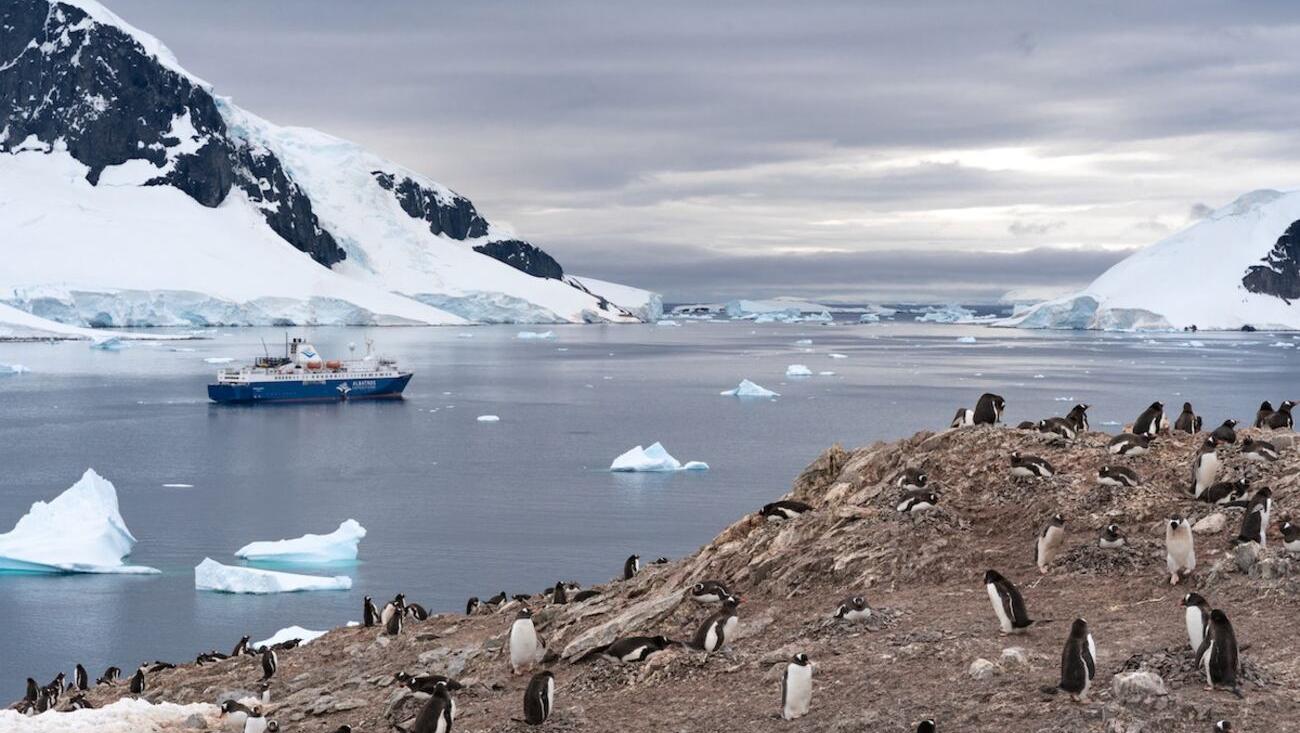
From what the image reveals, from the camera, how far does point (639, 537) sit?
1716 inches

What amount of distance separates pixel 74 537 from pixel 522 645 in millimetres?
30473

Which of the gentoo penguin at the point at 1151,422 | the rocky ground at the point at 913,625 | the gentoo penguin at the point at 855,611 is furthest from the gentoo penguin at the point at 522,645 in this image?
the gentoo penguin at the point at 1151,422

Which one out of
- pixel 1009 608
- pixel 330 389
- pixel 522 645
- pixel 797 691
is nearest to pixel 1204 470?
pixel 1009 608

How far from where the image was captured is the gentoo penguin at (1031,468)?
15.4 metres

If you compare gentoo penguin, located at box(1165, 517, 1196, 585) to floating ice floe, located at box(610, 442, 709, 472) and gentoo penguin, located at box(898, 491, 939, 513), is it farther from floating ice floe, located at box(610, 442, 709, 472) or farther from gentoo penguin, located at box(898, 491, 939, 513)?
floating ice floe, located at box(610, 442, 709, 472)

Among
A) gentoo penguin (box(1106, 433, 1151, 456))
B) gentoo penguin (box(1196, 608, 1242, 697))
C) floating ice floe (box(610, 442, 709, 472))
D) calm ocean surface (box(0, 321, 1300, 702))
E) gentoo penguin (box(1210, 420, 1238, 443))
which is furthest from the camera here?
floating ice floe (box(610, 442, 709, 472))

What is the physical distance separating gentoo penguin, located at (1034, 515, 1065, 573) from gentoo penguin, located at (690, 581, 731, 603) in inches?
127

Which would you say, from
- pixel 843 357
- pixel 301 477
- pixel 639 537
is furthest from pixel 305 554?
pixel 843 357

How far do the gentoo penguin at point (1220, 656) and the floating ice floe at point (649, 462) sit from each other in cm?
4770

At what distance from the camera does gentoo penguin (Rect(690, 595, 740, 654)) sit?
13.1 meters

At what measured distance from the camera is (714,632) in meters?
13.1

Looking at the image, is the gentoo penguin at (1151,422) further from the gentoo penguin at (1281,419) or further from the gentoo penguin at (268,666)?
the gentoo penguin at (268,666)

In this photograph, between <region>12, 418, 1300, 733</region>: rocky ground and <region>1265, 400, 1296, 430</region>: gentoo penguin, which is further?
<region>1265, 400, 1296, 430</region>: gentoo penguin

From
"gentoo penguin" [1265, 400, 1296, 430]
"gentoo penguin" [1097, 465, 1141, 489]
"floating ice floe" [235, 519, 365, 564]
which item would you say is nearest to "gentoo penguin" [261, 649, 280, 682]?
"gentoo penguin" [1097, 465, 1141, 489]
